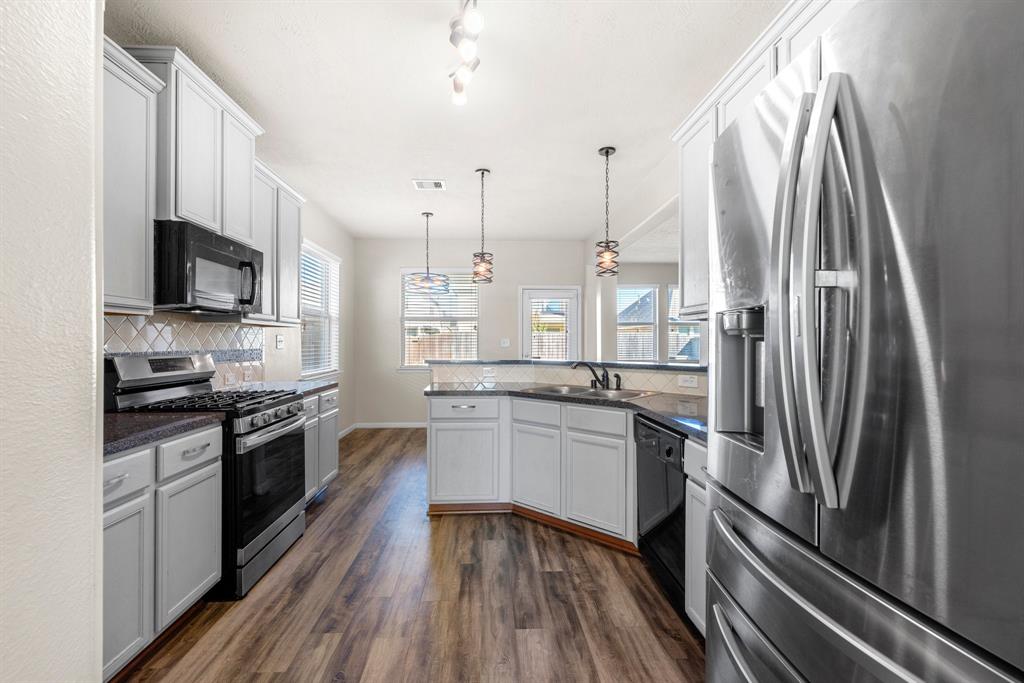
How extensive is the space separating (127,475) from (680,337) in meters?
5.93

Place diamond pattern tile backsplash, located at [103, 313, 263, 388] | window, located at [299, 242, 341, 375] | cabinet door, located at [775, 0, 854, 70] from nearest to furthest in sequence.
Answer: cabinet door, located at [775, 0, 854, 70]
diamond pattern tile backsplash, located at [103, 313, 263, 388]
window, located at [299, 242, 341, 375]

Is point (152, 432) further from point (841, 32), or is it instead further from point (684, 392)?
point (684, 392)

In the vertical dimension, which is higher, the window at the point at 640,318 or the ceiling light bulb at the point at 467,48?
the ceiling light bulb at the point at 467,48

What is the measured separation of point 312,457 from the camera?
314cm

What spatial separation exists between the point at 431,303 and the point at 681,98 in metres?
4.33

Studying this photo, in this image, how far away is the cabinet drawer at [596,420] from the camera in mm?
2551

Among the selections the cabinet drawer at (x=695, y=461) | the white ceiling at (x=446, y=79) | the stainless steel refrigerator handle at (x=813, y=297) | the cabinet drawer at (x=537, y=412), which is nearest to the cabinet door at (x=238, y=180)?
the white ceiling at (x=446, y=79)

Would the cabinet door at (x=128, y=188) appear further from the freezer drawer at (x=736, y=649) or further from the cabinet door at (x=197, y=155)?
the freezer drawer at (x=736, y=649)

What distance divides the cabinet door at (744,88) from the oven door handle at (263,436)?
2422mm

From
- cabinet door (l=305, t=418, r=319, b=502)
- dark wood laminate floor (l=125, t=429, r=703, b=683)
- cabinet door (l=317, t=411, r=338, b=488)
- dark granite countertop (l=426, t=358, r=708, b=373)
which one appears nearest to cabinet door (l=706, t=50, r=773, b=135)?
dark granite countertop (l=426, t=358, r=708, b=373)

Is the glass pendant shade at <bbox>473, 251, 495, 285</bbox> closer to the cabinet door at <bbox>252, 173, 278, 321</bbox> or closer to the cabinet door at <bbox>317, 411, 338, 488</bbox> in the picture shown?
the cabinet door at <bbox>252, 173, 278, 321</bbox>

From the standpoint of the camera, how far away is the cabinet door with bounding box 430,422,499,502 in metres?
3.07

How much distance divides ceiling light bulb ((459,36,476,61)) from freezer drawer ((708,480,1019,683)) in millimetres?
1837

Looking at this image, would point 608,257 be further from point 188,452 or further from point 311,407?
point 188,452
